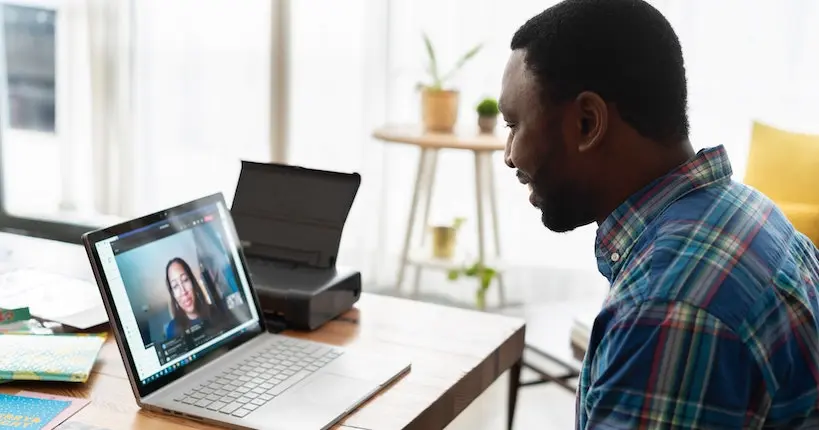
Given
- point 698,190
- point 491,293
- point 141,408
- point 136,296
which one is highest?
point 698,190

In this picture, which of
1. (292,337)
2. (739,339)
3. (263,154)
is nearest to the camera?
(739,339)

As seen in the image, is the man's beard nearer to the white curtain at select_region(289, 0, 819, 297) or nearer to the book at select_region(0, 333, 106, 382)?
the book at select_region(0, 333, 106, 382)

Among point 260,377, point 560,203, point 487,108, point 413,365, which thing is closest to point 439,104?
point 487,108

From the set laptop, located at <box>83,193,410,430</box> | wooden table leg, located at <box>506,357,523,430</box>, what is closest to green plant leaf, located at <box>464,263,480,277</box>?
wooden table leg, located at <box>506,357,523,430</box>

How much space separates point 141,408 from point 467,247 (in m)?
2.57

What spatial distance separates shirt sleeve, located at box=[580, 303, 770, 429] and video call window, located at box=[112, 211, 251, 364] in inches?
27.0

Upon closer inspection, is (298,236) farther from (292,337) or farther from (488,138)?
(488,138)

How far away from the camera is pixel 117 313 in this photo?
1272 millimetres

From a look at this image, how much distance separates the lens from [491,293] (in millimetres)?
3801

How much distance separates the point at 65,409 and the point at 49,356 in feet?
0.51

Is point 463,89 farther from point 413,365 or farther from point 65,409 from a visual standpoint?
point 65,409

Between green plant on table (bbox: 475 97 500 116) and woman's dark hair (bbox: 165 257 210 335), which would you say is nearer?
woman's dark hair (bbox: 165 257 210 335)

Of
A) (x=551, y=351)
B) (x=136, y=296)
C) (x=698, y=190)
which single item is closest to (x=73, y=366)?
(x=136, y=296)

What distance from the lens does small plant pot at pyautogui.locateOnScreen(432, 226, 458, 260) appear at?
3404 mm
